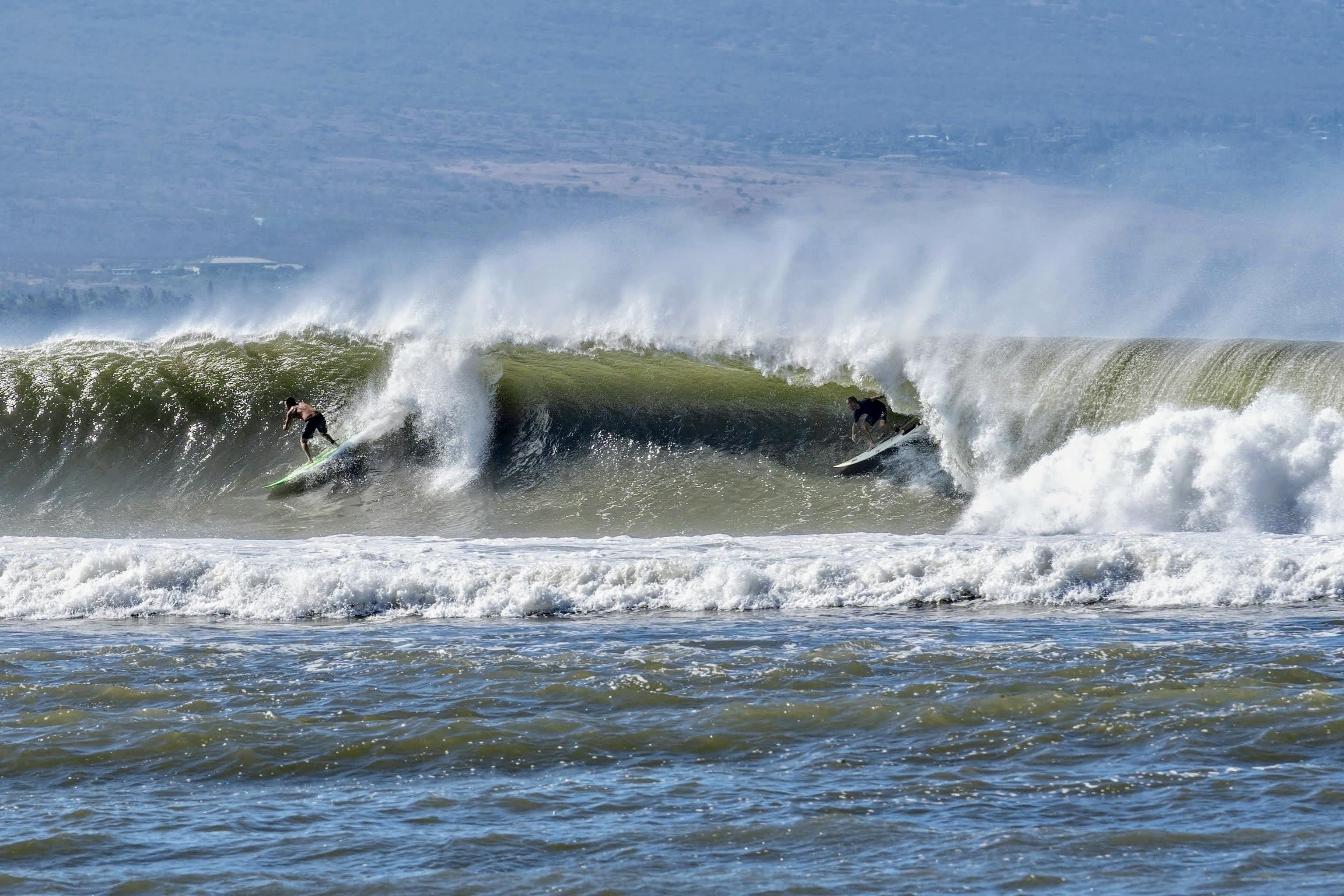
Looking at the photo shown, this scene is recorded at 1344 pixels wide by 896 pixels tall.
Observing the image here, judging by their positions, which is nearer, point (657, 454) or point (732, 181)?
point (657, 454)

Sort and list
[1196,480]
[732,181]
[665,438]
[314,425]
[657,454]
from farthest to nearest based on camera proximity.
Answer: [732,181] → [314,425] → [665,438] → [657,454] → [1196,480]

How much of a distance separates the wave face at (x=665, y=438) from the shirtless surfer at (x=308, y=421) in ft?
0.98

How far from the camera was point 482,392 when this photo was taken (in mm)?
19141

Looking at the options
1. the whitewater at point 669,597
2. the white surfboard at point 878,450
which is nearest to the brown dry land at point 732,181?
the whitewater at point 669,597

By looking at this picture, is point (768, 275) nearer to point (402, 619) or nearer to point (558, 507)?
point (558, 507)

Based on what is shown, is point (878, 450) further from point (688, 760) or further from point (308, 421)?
point (688, 760)

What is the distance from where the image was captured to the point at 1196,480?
15.0 m

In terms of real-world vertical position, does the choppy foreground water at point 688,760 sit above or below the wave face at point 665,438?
below

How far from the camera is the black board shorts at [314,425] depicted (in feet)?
61.2

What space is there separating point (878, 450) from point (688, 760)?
10.4m

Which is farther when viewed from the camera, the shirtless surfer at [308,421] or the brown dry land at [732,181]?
the brown dry land at [732,181]

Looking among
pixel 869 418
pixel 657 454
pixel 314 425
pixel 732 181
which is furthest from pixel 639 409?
pixel 732 181

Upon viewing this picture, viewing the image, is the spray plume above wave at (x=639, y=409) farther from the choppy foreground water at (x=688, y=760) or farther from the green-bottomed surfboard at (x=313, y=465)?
the choppy foreground water at (x=688, y=760)

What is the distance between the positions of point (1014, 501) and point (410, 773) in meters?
9.87
